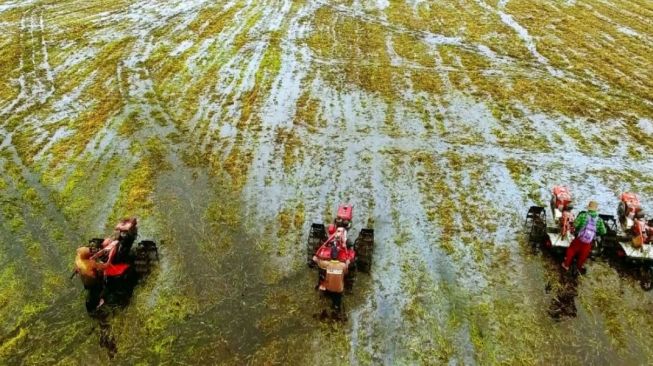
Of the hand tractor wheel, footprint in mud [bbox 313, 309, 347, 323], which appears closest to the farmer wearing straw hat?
footprint in mud [bbox 313, 309, 347, 323]

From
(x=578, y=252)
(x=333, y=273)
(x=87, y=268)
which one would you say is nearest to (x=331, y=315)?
(x=333, y=273)

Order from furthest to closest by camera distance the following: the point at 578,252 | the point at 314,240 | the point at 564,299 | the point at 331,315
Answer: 1. the point at 314,240
2. the point at 578,252
3. the point at 564,299
4. the point at 331,315

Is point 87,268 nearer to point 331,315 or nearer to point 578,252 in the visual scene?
point 331,315

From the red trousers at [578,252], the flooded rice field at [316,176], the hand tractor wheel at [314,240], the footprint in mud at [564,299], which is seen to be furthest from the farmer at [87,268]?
the red trousers at [578,252]

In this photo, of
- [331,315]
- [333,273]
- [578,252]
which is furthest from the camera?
[578,252]

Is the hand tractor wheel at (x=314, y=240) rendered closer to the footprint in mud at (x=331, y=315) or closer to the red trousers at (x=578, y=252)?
the footprint in mud at (x=331, y=315)

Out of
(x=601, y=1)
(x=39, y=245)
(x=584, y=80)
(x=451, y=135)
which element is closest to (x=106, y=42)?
(x=39, y=245)

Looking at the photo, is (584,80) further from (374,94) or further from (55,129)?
(55,129)
